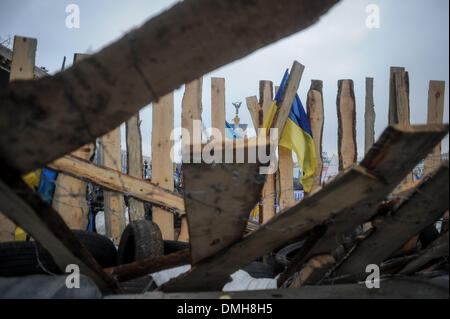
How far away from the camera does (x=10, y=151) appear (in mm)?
1031

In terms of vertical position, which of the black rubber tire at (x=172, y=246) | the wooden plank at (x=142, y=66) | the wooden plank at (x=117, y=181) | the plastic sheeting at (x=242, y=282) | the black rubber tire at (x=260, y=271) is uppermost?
the wooden plank at (x=142, y=66)

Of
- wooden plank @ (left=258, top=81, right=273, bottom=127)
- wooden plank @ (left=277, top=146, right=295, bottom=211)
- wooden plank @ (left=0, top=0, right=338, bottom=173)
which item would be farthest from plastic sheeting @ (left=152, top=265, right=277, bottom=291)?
wooden plank @ (left=258, top=81, right=273, bottom=127)

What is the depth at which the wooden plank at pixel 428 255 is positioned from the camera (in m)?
1.72

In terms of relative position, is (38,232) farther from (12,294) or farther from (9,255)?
(9,255)

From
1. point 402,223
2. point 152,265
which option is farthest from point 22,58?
point 402,223

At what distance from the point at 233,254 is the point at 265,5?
1.32 meters

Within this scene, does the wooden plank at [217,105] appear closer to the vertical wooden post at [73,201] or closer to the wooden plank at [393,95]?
the vertical wooden post at [73,201]

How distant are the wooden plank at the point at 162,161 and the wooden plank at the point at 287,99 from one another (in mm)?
1668

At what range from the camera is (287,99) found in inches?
162

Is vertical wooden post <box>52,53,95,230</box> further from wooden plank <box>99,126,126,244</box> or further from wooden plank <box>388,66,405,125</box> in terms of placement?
wooden plank <box>388,66,405,125</box>

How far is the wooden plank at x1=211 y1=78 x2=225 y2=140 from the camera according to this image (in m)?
4.04

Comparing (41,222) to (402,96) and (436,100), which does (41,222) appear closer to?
(402,96)

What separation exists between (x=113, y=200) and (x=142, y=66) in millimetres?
3121

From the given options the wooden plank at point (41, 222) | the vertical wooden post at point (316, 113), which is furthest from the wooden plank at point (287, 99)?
the wooden plank at point (41, 222)
